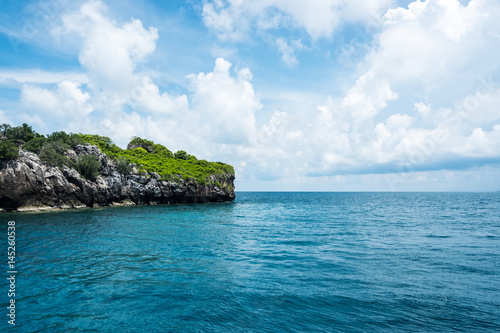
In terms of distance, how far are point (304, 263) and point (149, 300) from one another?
12401mm

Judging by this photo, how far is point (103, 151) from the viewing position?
8731cm

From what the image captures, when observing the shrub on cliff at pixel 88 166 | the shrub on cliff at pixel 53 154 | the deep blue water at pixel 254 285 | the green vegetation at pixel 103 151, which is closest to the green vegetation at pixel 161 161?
the green vegetation at pixel 103 151

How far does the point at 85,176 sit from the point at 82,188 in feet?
13.5

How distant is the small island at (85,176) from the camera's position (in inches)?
2174

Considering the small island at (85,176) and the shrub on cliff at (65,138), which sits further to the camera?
the shrub on cliff at (65,138)

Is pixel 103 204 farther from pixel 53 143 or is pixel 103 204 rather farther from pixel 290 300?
pixel 290 300

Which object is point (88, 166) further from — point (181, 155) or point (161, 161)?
point (181, 155)

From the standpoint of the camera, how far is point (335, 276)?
17844 mm

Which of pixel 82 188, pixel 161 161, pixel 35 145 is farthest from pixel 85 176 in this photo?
pixel 161 161

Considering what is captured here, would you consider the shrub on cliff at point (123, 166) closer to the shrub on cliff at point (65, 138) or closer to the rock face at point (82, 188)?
the rock face at point (82, 188)

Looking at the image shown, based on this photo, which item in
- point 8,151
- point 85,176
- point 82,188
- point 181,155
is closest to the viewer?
point 8,151

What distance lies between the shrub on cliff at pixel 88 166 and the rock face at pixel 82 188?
6.80 ft

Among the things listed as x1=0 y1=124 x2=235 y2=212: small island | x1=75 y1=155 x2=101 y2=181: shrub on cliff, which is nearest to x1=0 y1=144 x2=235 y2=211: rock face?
x1=0 y1=124 x2=235 y2=212: small island

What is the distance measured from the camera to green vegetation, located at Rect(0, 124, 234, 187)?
205 feet
